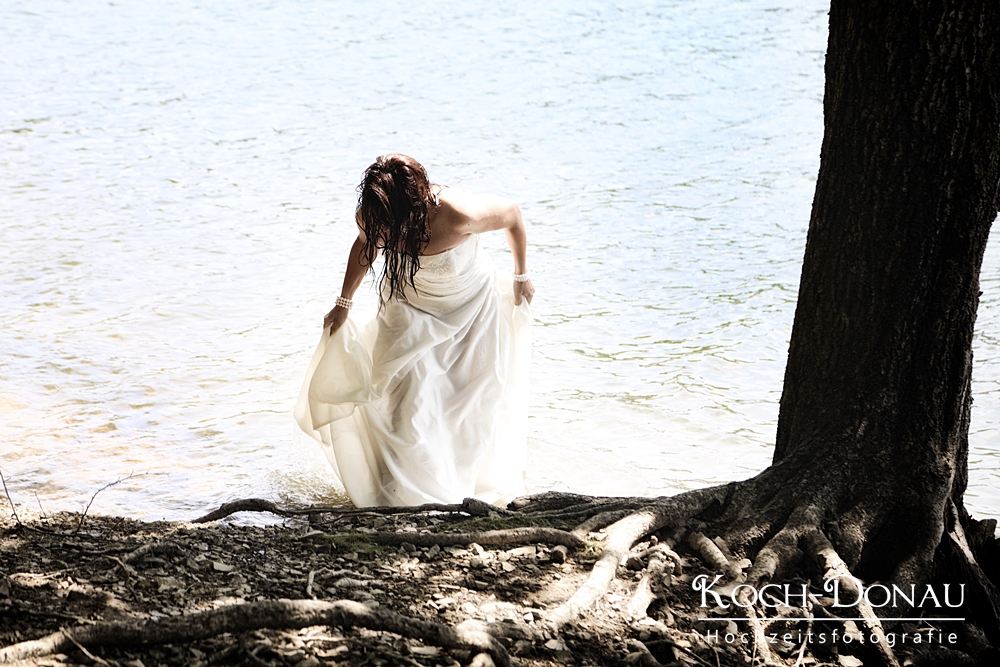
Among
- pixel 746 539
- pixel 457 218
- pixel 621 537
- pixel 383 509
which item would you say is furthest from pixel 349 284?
pixel 746 539

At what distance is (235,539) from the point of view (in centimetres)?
388

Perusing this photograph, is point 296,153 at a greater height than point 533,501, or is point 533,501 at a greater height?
point 296,153

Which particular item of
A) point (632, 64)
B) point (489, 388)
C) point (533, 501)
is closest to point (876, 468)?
point (533, 501)

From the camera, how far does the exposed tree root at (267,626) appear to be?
2.74m

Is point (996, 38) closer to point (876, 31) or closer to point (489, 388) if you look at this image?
point (876, 31)

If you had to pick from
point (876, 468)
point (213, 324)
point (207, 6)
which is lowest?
point (213, 324)

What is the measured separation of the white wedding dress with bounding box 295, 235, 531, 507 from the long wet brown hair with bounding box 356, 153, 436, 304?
205 millimetres

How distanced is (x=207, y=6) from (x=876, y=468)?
78.7ft

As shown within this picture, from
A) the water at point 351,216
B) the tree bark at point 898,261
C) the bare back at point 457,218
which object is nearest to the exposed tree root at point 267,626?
the tree bark at point 898,261

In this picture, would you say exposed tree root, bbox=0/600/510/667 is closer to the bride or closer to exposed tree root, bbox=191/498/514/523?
exposed tree root, bbox=191/498/514/523

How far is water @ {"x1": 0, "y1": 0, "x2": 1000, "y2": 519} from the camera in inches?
253

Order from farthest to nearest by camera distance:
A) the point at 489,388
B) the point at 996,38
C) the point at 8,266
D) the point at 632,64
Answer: the point at 632,64 → the point at 8,266 → the point at 489,388 → the point at 996,38

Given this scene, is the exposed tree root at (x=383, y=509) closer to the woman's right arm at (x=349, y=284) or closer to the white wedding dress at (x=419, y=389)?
the white wedding dress at (x=419, y=389)

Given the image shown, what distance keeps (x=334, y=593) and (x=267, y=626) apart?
479 mm
